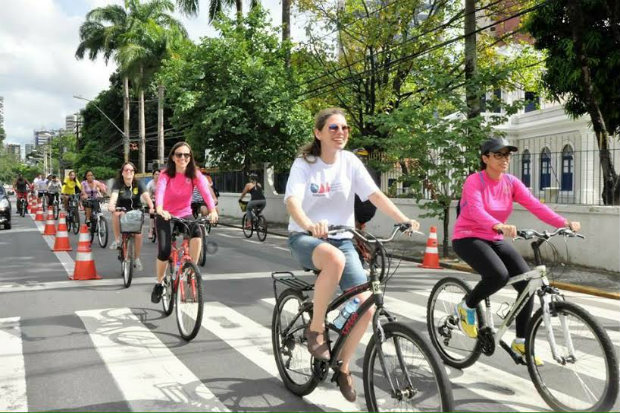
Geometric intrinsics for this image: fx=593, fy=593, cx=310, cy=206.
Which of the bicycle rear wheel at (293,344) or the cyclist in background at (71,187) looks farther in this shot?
the cyclist in background at (71,187)

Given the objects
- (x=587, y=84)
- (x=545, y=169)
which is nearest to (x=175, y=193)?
(x=545, y=169)

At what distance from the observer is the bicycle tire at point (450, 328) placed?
Result: 469 centimetres

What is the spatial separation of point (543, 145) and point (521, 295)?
9.53 meters

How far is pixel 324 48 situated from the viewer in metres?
23.3

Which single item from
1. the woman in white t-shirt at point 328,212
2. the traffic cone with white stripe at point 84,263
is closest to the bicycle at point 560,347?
the woman in white t-shirt at point 328,212

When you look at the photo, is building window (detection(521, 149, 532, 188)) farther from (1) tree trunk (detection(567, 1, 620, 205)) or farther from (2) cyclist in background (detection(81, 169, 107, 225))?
(2) cyclist in background (detection(81, 169, 107, 225))

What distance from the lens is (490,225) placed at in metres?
4.18

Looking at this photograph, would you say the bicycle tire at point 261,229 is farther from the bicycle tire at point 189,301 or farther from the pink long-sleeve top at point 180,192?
the bicycle tire at point 189,301

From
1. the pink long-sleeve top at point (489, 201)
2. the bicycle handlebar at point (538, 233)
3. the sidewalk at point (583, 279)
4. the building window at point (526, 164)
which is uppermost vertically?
the building window at point (526, 164)

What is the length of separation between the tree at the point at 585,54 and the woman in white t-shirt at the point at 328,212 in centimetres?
981

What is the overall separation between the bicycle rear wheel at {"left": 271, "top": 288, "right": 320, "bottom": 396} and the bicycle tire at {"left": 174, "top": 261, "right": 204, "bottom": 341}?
4.75 feet

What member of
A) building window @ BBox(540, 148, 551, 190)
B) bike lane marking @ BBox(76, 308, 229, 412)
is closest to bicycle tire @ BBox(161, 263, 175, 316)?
bike lane marking @ BBox(76, 308, 229, 412)

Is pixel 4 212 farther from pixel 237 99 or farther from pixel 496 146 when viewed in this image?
pixel 496 146

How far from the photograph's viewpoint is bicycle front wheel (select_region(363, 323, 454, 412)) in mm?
2967
